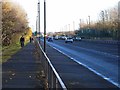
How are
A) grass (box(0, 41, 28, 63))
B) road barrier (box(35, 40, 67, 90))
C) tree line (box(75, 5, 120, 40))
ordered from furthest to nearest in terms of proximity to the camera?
tree line (box(75, 5, 120, 40))
grass (box(0, 41, 28, 63))
road barrier (box(35, 40, 67, 90))

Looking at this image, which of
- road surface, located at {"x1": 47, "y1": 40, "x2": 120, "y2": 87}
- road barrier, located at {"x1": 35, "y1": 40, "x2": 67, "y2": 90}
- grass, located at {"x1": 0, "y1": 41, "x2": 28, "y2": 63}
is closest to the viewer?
road barrier, located at {"x1": 35, "y1": 40, "x2": 67, "y2": 90}

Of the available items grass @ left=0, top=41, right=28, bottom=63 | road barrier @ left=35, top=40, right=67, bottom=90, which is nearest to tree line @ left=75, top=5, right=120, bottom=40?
grass @ left=0, top=41, right=28, bottom=63

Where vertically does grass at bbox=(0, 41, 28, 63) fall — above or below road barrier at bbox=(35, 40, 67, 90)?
below

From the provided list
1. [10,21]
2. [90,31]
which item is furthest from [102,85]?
[90,31]

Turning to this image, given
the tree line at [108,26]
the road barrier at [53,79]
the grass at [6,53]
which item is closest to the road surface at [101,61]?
the road barrier at [53,79]

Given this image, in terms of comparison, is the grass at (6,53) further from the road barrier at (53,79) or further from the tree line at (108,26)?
the tree line at (108,26)

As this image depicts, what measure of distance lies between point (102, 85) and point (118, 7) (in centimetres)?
9922

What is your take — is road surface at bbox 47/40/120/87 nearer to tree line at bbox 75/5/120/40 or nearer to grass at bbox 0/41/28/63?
grass at bbox 0/41/28/63

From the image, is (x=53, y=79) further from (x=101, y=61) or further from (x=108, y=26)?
(x=108, y=26)

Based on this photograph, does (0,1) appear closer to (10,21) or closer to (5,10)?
(5,10)

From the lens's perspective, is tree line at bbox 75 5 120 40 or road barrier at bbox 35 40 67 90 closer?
road barrier at bbox 35 40 67 90

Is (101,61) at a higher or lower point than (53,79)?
lower

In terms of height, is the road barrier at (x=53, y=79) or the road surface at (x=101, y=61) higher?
the road barrier at (x=53, y=79)

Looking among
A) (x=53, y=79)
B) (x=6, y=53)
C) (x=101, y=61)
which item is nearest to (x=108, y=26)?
(x=6, y=53)
